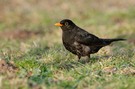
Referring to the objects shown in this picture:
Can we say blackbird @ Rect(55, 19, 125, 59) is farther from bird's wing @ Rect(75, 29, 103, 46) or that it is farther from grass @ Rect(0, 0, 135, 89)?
grass @ Rect(0, 0, 135, 89)

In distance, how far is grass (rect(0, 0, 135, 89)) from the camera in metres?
6.91

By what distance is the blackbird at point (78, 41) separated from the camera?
8906 millimetres

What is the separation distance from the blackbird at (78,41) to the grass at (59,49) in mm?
169

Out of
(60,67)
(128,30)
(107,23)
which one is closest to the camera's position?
(60,67)

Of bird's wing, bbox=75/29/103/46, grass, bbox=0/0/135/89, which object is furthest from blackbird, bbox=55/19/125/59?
grass, bbox=0/0/135/89

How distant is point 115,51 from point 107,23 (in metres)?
6.10

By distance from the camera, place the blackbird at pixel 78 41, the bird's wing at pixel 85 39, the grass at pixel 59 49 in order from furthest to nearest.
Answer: the bird's wing at pixel 85 39 → the blackbird at pixel 78 41 → the grass at pixel 59 49

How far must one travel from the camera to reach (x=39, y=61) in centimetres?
833

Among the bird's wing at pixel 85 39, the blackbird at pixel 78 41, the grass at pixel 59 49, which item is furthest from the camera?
the bird's wing at pixel 85 39

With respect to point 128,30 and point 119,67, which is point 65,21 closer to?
point 119,67

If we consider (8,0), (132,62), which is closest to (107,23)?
(8,0)

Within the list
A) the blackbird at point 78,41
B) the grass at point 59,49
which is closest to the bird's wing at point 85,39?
the blackbird at point 78,41

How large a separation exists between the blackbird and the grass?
0.17 meters

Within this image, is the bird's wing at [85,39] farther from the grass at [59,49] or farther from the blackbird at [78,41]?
the grass at [59,49]
